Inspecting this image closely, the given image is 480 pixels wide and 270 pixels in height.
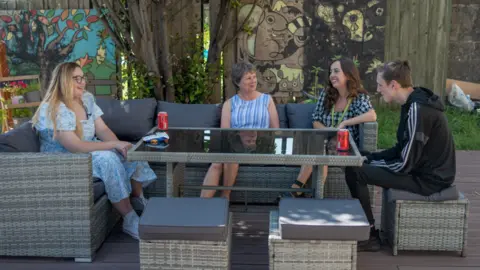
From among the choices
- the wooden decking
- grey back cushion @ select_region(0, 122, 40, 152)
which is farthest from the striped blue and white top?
grey back cushion @ select_region(0, 122, 40, 152)

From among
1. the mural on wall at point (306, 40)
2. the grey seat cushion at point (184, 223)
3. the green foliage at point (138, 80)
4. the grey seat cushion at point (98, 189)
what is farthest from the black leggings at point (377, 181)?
the mural on wall at point (306, 40)

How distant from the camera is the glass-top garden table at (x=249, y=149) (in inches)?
121

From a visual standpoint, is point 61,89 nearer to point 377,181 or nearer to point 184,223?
point 184,223

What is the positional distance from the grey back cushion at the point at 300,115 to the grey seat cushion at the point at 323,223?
6.37 feet

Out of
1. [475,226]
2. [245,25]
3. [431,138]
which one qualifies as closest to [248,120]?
[431,138]

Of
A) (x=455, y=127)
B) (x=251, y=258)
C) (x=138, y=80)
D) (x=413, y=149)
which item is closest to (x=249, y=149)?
(x=251, y=258)

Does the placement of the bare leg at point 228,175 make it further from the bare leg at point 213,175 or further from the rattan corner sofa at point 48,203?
the rattan corner sofa at point 48,203

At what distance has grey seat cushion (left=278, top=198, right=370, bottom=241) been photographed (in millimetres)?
2615

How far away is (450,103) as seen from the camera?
8.14 m

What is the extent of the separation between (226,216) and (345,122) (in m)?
1.74

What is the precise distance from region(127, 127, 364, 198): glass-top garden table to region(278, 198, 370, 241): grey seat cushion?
1.13 feet

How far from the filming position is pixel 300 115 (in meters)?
4.76

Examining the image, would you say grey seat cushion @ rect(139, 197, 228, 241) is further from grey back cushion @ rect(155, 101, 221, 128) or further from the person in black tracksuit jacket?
grey back cushion @ rect(155, 101, 221, 128)

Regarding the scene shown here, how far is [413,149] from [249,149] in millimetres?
989
